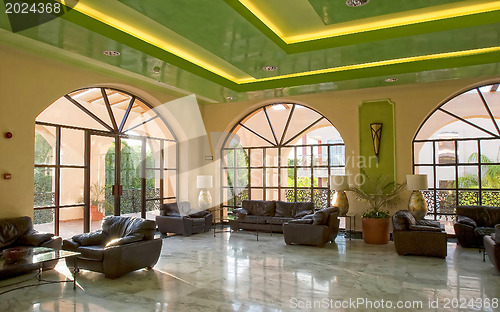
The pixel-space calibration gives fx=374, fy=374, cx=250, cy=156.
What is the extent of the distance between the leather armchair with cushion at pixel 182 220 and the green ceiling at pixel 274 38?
339 cm

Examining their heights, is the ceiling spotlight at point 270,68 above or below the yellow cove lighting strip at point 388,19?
below

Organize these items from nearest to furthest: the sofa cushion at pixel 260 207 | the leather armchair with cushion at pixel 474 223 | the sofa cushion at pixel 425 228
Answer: the sofa cushion at pixel 425 228 < the leather armchair with cushion at pixel 474 223 < the sofa cushion at pixel 260 207

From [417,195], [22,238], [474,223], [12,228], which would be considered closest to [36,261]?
[22,238]

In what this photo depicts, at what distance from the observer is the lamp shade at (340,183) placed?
8.99 meters

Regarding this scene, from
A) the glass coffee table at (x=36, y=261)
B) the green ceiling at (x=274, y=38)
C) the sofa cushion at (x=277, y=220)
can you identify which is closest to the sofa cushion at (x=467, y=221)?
the green ceiling at (x=274, y=38)

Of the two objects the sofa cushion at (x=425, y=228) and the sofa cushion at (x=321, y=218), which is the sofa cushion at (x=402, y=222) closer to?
the sofa cushion at (x=425, y=228)

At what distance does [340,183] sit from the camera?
9016 mm

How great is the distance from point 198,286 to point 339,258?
2912mm

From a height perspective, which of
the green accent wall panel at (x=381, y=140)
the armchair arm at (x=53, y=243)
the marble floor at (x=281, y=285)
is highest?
the green accent wall panel at (x=381, y=140)

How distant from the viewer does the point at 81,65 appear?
753cm

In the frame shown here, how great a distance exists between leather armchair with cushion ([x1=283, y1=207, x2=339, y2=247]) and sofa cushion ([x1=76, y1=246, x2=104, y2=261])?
4.00m

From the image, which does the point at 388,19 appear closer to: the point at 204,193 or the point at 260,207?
the point at 260,207

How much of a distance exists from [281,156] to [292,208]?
1.69 metres

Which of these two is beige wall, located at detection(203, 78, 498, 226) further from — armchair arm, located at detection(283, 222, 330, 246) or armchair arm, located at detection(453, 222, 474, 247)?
armchair arm, located at detection(283, 222, 330, 246)
